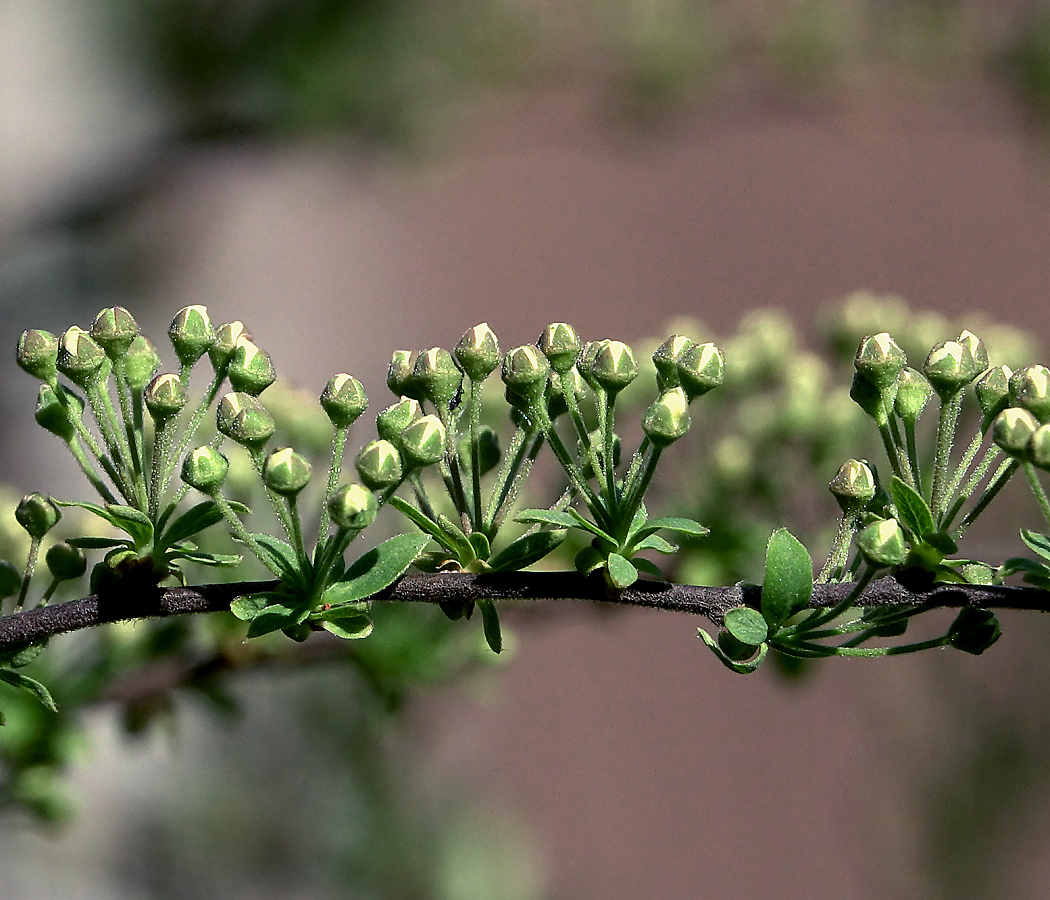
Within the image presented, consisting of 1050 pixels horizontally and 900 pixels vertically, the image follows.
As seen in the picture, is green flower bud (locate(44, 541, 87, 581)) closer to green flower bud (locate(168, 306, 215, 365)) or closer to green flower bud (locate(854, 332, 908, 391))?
green flower bud (locate(168, 306, 215, 365))

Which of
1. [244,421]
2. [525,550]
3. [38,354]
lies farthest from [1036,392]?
[38,354]

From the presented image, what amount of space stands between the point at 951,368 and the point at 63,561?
48cm

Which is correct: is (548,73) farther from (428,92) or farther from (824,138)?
(824,138)

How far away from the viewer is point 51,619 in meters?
0.53

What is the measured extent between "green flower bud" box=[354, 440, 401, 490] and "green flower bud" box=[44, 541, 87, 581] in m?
0.21

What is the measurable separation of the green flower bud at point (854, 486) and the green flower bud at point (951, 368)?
5 centimetres

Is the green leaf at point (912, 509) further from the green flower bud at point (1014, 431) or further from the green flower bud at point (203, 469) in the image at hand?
the green flower bud at point (203, 469)

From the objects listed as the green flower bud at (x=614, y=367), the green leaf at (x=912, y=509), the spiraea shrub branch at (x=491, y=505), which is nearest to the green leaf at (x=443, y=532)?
the spiraea shrub branch at (x=491, y=505)

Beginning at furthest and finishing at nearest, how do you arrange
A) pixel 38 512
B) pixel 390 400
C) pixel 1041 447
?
pixel 390 400 → pixel 38 512 → pixel 1041 447

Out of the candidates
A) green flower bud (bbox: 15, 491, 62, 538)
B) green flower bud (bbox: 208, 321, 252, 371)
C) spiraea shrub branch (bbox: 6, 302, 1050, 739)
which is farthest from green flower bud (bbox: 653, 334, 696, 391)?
green flower bud (bbox: 15, 491, 62, 538)

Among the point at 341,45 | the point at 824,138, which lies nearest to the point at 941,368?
the point at 341,45

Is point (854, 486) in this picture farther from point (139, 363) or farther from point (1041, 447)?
point (139, 363)

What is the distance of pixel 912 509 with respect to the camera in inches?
20.1

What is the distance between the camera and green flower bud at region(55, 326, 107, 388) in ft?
1.80
